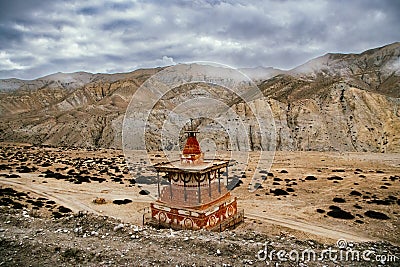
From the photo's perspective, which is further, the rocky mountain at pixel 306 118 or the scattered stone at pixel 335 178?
the rocky mountain at pixel 306 118

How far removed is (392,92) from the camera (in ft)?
324

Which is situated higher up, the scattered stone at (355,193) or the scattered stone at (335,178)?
the scattered stone at (335,178)

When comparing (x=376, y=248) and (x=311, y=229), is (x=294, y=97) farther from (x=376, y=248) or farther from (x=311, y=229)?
(x=376, y=248)

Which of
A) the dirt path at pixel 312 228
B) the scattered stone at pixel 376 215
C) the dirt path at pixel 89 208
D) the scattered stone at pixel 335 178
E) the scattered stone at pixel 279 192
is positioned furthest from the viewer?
the scattered stone at pixel 335 178

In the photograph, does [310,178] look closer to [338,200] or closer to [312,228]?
[338,200]

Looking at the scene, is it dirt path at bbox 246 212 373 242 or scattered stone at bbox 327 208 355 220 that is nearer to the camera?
dirt path at bbox 246 212 373 242

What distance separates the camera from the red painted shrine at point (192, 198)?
808 inches

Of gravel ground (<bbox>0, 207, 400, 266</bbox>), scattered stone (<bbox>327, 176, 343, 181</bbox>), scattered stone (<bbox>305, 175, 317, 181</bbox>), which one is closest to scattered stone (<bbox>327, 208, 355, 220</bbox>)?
gravel ground (<bbox>0, 207, 400, 266</bbox>)

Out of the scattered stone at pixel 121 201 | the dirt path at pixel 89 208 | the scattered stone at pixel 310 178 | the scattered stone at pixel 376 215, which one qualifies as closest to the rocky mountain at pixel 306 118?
the scattered stone at pixel 310 178

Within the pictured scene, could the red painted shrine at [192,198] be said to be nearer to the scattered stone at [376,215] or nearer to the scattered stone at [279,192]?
the scattered stone at [376,215]

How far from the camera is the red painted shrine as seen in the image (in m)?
20.5

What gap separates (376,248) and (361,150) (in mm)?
70316

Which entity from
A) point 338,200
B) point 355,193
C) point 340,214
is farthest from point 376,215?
point 355,193

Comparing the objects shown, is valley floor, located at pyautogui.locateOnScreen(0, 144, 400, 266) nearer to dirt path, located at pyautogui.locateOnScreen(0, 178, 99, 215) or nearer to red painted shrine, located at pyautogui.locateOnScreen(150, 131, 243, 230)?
dirt path, located at pyautogui.locateOnScreen(0, 178, 99, 215)
